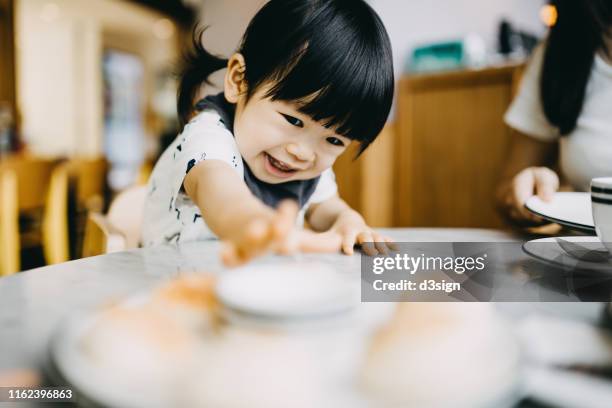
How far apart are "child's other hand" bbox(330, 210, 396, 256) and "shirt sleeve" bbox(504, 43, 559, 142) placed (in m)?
Result: 0.54

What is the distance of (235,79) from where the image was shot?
2.18 ft

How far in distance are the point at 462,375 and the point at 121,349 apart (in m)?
0.13

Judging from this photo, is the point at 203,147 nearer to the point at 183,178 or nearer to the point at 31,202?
the point at 183,178

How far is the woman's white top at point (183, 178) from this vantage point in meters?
0.60

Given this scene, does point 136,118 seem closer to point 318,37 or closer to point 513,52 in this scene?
point 513,52

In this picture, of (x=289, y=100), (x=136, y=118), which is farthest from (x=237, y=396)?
(x=136, y=118)

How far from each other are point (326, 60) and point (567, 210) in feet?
1.13

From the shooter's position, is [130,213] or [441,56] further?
[441,56]

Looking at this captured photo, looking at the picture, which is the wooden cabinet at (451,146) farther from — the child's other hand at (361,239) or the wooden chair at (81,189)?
the wooden chair at (81,189)

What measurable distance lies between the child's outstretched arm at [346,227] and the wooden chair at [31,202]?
1785 millimetres

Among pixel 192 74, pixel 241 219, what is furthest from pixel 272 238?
pixel 192 74

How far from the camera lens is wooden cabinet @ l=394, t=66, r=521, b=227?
6.07 feet

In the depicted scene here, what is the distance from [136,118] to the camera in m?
6.98

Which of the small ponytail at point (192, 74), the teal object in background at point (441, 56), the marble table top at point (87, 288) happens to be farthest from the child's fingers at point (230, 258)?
the teal object in background at point (441, 56)
